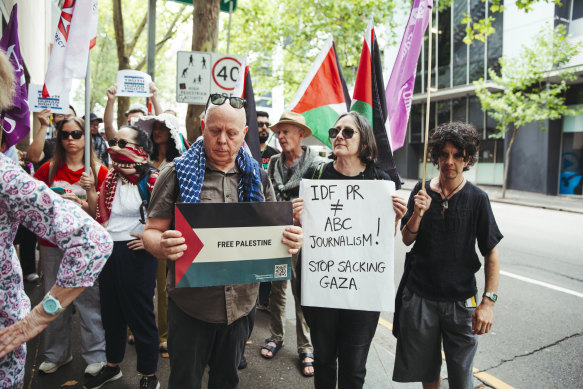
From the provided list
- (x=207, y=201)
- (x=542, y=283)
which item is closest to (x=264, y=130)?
(x=207, y=201)

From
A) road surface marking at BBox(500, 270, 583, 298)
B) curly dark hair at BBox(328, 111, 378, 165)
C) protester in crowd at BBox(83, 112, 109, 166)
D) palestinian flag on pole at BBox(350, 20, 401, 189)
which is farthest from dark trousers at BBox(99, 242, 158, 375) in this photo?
road surface marking at BBox(500, 270, 583, 298)

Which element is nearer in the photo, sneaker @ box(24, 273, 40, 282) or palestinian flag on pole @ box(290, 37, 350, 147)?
palestinian flag on pole @ box(290, 37, 350, 147)

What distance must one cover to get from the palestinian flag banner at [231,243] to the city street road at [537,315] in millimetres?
2693

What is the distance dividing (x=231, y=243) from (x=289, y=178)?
1865mm

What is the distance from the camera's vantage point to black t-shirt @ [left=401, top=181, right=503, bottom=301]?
250 centimetres

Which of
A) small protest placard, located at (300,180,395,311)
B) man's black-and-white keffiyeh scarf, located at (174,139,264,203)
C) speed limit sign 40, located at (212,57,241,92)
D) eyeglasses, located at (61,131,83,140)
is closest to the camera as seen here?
man's black-and-white keffiyeh scarf, located at (174,139,264,203)

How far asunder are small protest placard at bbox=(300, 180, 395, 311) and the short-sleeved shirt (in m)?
0.51

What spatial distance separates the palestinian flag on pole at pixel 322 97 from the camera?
3600 millimetres

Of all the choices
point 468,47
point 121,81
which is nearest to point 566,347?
point 121,81

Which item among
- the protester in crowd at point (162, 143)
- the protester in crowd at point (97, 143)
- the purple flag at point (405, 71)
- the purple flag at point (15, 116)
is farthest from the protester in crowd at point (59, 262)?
the purple flag at point (405, 71)

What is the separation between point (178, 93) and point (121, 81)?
Answer: 830mm

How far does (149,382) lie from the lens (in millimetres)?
3014

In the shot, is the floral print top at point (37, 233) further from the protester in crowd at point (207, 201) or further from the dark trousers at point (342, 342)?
the dark trousers at point (342, 342)

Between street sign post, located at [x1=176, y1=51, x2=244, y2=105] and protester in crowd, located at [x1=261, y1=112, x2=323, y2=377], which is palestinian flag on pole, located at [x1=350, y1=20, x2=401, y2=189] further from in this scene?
street sign post, located at [x1=176, y1=51, x2=244, y2=105]
